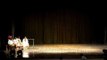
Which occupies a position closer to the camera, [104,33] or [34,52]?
[34,52]

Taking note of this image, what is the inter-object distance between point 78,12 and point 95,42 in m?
2.03

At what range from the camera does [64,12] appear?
1998cm

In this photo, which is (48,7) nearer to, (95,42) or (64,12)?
(64,12)

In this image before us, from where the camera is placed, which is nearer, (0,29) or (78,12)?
(0,29)

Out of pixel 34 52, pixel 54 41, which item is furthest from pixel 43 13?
pixel 34 52

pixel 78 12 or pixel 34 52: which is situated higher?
pixel 78 12

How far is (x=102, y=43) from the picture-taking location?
63.7 feet

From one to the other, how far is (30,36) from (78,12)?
124 inches

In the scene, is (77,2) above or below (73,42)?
above

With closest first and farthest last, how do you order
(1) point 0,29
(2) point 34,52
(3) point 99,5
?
(2) point 34,52
(1) point 0,29
(3) point 99,5

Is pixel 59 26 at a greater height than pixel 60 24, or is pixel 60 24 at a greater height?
pixel 60 24

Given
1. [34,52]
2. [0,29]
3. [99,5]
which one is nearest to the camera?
[34,52]

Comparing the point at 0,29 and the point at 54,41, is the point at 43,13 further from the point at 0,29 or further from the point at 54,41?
the point at 0,29

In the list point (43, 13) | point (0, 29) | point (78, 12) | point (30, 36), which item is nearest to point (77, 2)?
point (78, 12)
